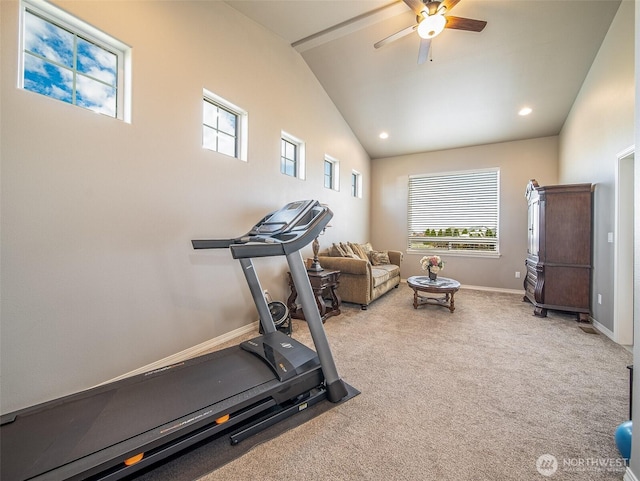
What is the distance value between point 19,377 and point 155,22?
277cm

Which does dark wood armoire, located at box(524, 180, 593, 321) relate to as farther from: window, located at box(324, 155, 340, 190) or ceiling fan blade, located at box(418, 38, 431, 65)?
window, located at box(324, 155, 340, 190)

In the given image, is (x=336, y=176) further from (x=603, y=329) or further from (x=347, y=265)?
(x=603, y=329)

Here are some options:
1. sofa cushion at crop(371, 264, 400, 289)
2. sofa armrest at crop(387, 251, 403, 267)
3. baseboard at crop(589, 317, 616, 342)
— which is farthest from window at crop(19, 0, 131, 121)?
baseboard at crop(589, 317, 616, 342)

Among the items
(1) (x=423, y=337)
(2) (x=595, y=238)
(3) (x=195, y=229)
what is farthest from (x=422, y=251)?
(3) (x=195, y=229)

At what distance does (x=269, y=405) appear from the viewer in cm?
160

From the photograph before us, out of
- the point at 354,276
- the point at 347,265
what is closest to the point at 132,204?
the point at 347,265

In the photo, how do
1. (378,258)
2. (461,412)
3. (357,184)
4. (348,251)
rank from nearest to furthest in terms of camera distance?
(461,412) → (348,251) → (378,258) → (357,184)

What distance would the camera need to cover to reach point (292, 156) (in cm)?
414

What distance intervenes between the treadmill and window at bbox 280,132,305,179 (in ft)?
6.27

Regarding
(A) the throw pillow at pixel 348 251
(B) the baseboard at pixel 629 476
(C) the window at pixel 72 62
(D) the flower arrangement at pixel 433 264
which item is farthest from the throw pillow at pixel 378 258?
(C) the window at pixel 72 62

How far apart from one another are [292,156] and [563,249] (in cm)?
398

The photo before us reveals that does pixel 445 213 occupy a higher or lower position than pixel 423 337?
higher

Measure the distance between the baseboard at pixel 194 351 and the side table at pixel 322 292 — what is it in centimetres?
60

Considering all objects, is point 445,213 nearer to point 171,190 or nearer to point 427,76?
point 427,76
